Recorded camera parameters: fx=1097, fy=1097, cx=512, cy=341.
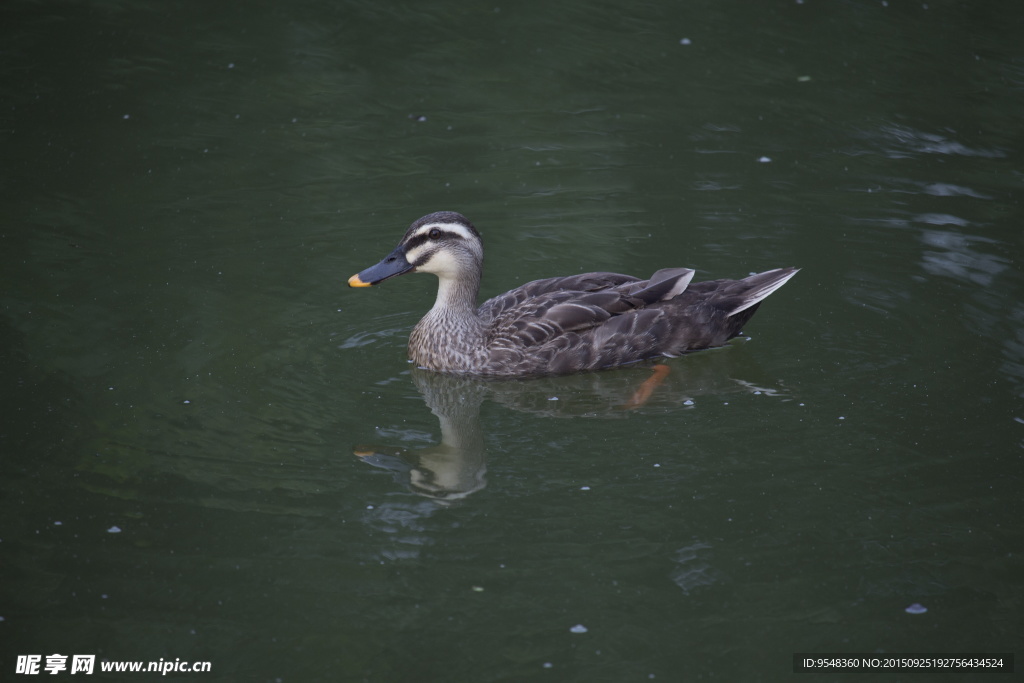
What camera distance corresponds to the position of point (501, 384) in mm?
8070

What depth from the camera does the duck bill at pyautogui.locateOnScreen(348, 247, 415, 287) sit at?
7.94m

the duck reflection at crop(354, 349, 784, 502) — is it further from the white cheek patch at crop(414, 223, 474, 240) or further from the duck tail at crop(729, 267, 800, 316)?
the white cheek patch at crop(414, 223, 474, 240)

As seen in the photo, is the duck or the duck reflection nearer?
the duck reflection

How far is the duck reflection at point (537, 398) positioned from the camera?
692 centimetres

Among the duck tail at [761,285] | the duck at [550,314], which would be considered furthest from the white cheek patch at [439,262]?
the duck tail at [761,285]

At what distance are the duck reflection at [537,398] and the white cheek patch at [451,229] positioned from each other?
1.04 metres

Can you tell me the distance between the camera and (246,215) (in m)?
10.3

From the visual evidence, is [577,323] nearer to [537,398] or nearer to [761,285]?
[537,398]

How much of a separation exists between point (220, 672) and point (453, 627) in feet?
3.70
